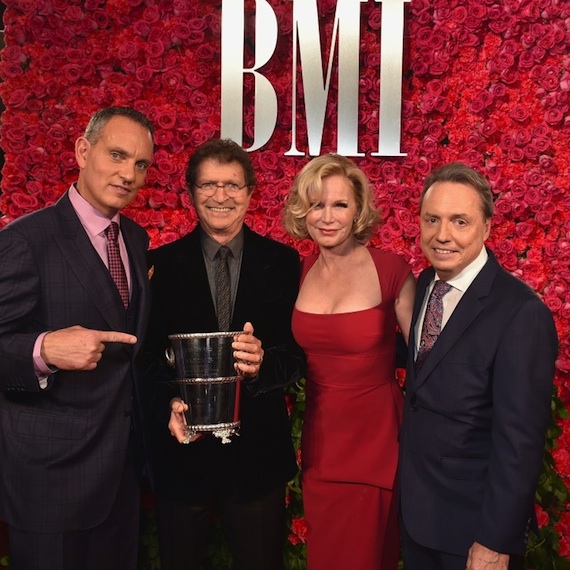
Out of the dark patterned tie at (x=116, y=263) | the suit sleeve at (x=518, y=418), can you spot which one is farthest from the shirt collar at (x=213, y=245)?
the suit sleeve at (x=518, y=418)

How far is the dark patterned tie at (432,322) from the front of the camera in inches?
81.4

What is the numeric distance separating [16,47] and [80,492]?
8.42 feet

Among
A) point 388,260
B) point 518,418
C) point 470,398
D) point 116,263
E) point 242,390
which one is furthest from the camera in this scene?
point 388,260

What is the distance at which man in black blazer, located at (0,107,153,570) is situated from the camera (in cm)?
209

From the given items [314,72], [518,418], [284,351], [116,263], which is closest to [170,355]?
[116,263]

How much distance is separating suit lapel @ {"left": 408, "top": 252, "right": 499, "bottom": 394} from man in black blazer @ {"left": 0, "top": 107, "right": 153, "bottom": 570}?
876 millimetres

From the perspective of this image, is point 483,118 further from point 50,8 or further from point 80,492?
point 80,492

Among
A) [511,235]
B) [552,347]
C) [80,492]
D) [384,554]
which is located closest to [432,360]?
[552,347]

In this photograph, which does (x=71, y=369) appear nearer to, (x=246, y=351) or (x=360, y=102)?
(x=246, y=351)

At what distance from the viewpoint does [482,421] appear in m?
1.93

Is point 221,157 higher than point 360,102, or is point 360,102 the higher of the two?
point 360,102

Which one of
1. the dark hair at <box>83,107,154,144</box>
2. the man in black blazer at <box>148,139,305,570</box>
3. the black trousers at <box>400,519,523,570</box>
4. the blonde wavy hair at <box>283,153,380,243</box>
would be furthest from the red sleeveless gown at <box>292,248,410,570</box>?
the dark hair at <box>83,107,154,144</box>

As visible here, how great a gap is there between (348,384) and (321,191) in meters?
0.72

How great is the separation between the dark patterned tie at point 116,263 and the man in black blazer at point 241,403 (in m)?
0.19
